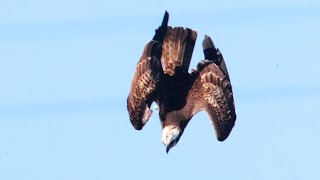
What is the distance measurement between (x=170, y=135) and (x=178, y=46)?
130 cm

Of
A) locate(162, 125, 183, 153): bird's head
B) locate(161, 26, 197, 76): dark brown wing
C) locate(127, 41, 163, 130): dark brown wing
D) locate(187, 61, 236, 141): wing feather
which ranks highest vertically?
locate(161, 26, 197, 76): dark brown wing

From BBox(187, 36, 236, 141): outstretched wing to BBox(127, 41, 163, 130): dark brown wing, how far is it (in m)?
0.58

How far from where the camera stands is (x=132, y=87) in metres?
57.5

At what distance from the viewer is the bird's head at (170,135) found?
57.2 metres

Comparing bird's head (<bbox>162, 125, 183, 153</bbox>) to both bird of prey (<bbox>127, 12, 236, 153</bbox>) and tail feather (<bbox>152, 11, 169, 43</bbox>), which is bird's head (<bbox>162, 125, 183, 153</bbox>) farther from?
tail feather (<bbox>152, 11, 169, 43</bbox>)

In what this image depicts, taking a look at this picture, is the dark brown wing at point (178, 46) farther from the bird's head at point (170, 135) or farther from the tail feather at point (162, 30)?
the bird's head at point (170, 135)

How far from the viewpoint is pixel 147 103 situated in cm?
5744

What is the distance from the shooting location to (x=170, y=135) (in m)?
57.3

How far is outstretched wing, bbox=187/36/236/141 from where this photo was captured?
56969 mm

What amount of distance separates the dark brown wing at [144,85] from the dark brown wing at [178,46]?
1.12 feet

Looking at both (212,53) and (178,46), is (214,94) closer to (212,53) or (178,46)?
(212,53)

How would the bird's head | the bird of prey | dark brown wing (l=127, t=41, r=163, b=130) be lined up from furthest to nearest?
the bird's head, the bird of prey, dark brown wing (l=127, t=41, r=163, b=130)

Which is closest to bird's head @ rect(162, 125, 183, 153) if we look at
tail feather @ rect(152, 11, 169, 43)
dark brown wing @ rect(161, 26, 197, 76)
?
dark brown wing @ rect(161, 26, 197, 76)

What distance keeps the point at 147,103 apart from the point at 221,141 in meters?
1.24
